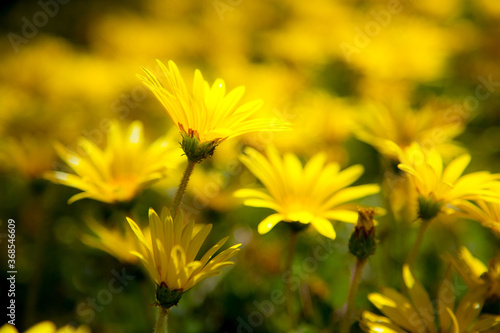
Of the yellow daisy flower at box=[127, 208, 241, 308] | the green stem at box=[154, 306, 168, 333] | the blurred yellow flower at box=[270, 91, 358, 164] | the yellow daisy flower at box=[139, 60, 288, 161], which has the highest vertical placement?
the yellow daisy flower at box=[139, 60, 288, 161]

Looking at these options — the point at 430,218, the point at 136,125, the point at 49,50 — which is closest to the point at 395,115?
the point at 430,218

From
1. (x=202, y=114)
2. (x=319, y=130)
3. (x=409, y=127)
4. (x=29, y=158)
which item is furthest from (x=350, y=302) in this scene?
(x=29, y=158)

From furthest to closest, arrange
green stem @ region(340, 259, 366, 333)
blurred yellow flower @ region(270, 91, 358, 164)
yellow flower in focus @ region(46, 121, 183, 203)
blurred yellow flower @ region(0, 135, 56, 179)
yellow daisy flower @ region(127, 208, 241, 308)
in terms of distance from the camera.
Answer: blurred yellow flower @ region(270, 91, 358, 164) < blurred yellow flower @ region(0, 135, 56, 179) < yellow flower in focus @ region(46, 121, 183, 203) < green stem @ region(340, 259, 366, 333) < yellow daisy flower @ region(127, 208, 241, 308)

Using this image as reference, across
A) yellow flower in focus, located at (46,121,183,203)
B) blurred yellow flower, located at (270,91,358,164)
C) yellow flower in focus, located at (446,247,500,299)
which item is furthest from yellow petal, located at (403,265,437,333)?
blurred yellow flower, located at (270,91,358,164)

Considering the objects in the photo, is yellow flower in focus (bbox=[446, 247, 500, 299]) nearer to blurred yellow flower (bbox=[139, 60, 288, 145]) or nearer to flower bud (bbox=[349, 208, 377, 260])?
flower bud (bbox=[349, 208, 377, 260])

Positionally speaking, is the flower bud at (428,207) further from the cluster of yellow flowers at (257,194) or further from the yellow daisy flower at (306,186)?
the yellow daisy flower at (306,186)

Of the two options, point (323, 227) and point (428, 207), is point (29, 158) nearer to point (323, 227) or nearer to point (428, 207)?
point (323, 227)

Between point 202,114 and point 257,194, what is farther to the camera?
point 257,194

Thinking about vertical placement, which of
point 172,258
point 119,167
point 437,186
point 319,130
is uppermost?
point 437,186
